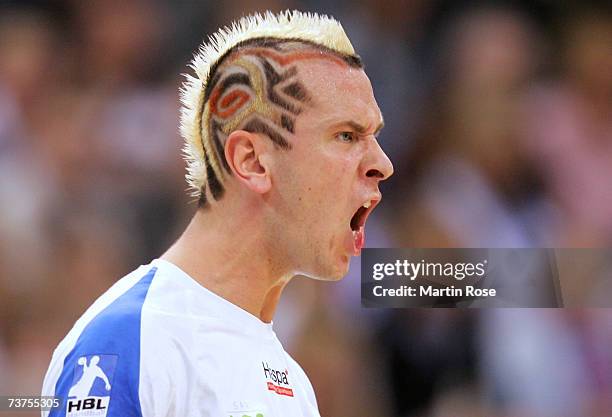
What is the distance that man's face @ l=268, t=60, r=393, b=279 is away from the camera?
2.61m

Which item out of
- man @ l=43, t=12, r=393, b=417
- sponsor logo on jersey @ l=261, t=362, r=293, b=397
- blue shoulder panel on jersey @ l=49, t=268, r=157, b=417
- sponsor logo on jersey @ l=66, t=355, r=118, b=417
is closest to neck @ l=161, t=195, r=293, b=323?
man @ l=43, t=12, r=393, b=417

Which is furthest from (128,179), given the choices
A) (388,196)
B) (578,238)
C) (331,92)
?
(331,92)

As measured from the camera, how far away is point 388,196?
548 cm

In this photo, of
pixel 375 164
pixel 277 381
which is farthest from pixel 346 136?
pixel 277 381

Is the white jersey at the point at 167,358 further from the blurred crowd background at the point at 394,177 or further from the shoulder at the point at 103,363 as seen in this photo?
the blurred crowd background at the point at 394,177

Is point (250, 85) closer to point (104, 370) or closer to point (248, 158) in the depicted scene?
point (248, 158)

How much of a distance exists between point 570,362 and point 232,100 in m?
3.10

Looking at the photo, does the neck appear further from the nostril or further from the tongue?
the nostril

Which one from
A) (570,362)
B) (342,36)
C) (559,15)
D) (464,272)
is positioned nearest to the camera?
(342,36)

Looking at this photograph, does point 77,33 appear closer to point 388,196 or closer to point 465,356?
point 388,196

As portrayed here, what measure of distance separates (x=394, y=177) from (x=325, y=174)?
2.95 metres

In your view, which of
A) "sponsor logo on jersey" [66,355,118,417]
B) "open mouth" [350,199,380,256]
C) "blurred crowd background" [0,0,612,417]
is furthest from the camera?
"blurred crowd background" [0,0,612,417]

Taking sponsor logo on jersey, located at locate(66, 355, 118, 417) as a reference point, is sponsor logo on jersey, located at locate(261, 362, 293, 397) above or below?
above

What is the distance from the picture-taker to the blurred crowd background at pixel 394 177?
500cm
